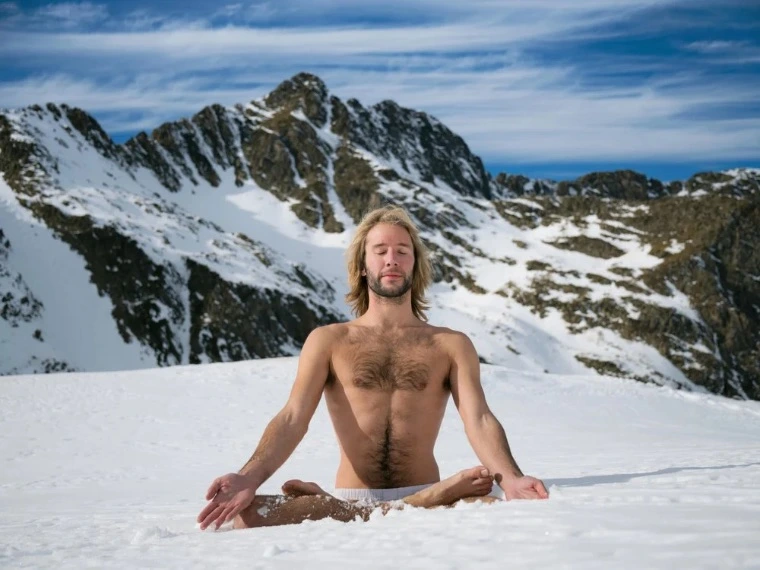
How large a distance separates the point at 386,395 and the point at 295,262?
424 feet

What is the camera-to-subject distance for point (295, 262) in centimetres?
13438

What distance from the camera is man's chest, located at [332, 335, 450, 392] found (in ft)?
19.5

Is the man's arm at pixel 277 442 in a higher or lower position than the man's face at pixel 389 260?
lower

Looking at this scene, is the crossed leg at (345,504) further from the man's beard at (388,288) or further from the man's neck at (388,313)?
the man's beard at (388,288)

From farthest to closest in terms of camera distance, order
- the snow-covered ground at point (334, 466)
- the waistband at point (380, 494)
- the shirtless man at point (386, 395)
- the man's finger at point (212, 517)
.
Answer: the waistband at point (380, 494), the shirtless man at point (386, 395), the man's finger at point (212, 517), the snow-covered ground at point (334, 466)

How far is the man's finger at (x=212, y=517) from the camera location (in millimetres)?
5129

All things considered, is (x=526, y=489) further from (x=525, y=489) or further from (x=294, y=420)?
(x=294, y=420)

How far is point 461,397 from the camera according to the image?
233 inches

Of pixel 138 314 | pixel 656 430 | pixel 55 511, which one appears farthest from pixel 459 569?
pixel 138 314

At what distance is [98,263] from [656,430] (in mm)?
89530

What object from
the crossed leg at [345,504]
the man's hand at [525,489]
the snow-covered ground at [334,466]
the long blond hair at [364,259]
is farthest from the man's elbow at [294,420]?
the man's hand at [525,489]

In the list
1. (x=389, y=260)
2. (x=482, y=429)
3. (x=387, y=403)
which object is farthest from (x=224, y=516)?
(x=389, y=260)

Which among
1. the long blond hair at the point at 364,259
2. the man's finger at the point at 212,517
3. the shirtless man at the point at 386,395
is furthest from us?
the long blond hair at the point at 364,259

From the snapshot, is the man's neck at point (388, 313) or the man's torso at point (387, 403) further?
the man's neck at point (388, 313)
